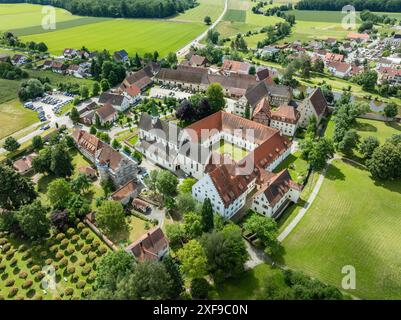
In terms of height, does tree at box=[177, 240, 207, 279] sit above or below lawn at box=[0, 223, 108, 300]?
above

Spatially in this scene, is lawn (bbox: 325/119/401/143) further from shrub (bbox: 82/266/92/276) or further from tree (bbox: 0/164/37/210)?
tree (bbox: 0/164/37/210)

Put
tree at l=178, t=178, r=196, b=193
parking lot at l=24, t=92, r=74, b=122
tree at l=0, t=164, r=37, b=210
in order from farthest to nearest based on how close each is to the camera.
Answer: parking lot at l=24, t=92, r=74, b=122, tree at l=178, t=178, r=196, b=193, tree at l=0, t=164, r=37, b=210

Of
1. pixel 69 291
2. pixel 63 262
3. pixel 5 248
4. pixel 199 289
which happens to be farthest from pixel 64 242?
pixel 199 289

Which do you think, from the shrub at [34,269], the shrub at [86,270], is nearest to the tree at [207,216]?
the shrub at [86,270]

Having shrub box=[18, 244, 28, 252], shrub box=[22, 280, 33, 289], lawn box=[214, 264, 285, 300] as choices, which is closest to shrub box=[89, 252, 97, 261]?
shrub box=[22, 280, 33, 289]

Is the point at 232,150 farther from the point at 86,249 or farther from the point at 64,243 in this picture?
the point at 64,243

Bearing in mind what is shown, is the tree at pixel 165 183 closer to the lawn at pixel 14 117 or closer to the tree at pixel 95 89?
the lawn at pixel 14 117

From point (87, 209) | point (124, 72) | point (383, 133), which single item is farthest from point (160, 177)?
point (124, 72)
